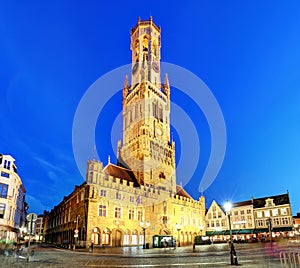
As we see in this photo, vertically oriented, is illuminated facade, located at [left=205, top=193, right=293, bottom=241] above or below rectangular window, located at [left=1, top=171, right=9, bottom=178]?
→ below

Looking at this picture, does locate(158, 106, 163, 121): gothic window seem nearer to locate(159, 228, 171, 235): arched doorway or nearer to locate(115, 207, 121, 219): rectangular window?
locate(159, 228, 171, 235): arched doorway

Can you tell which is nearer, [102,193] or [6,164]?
[102,193]

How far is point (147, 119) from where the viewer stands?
222 ft

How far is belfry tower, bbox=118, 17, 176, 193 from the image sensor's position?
59562mm

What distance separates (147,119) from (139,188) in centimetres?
2326

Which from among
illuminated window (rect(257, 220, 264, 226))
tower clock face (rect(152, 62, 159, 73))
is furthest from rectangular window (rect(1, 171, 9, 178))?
illuminated window (rect(257, 220, 264, 226))

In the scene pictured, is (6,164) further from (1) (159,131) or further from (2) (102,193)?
(1) (159,131)

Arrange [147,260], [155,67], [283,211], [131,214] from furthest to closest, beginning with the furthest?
[155,67]
[283,211]
[131,214]
[147,260]

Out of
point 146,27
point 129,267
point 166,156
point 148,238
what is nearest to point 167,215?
point 148,238

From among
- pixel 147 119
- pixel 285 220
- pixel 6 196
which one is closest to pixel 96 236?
pixel 6 196

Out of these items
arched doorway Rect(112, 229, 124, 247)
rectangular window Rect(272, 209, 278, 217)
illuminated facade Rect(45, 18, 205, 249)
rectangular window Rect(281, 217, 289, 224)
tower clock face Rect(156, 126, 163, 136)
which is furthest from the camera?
tower clock face Rect(156, 126, 163, 136)

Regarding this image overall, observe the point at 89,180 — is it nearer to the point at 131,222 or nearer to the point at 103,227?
the point at 103,227

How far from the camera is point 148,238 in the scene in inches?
1948

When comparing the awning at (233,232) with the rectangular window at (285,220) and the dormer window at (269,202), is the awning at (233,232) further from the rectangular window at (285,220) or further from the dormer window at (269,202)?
the dormer window at (269,202)
